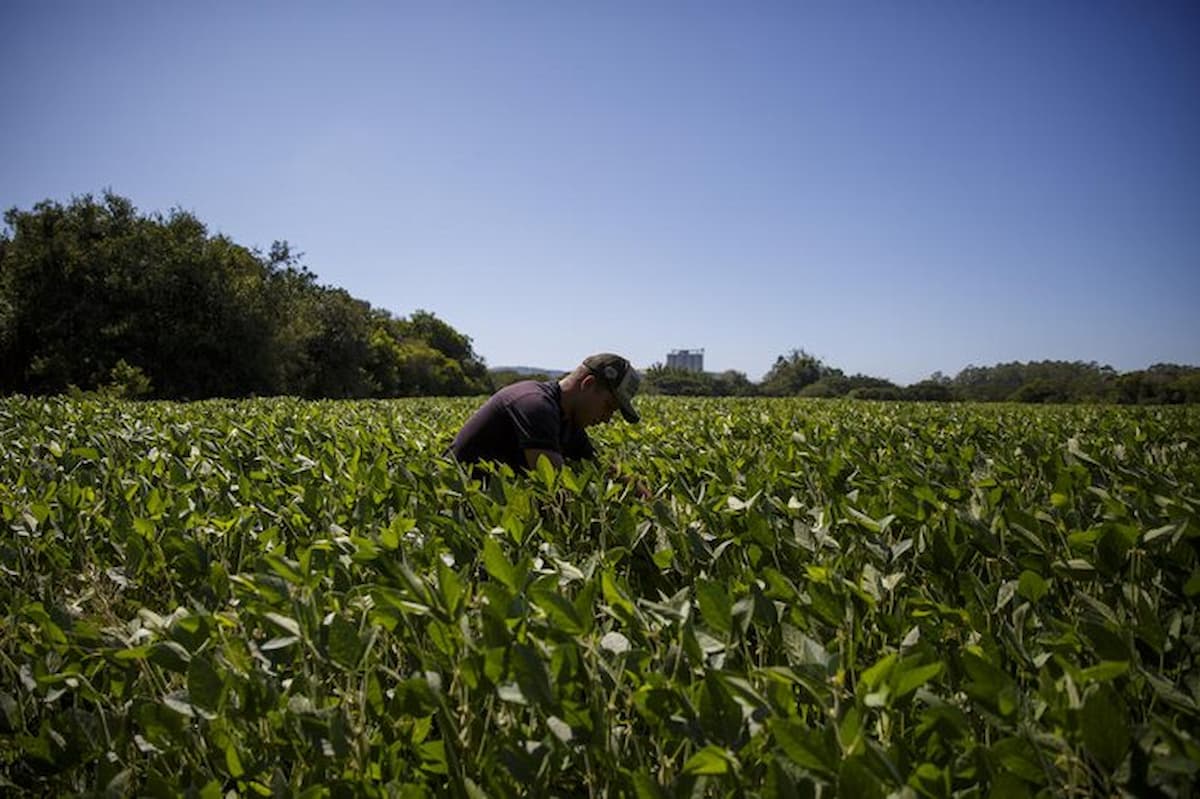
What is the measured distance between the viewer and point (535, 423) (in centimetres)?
383

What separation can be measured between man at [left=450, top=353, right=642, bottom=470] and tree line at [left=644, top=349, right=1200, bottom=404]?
3252 centimetres

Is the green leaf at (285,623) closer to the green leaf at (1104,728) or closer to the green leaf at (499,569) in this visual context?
the green leaf at (499,569)

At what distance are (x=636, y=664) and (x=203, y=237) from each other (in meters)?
40.8

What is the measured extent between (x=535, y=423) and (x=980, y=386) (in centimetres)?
9588

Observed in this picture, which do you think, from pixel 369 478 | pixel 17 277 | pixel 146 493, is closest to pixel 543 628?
pixel 369 478

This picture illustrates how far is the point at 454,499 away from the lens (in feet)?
8.27

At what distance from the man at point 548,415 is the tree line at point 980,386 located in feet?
107

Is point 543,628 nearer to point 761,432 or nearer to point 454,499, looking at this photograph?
point 454,499

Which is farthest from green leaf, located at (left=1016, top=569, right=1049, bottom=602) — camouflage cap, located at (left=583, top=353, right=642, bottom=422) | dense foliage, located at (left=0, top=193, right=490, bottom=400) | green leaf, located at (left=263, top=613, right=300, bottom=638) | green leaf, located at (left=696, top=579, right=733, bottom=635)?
dense foliage, located at (left=0, top=193, right=490, bottom=400)

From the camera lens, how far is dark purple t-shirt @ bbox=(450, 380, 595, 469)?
151 inches

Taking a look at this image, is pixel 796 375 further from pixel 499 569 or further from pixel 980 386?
pixel 499 569

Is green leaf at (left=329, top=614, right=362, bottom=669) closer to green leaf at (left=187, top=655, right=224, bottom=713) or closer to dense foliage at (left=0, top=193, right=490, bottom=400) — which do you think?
green leaf at (left=187, top=655, right=224, bottom=713)

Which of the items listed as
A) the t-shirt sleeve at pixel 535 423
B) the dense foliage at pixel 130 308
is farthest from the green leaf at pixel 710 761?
the dense foliage at pixel 130 308

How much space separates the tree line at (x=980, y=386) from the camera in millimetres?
38469
